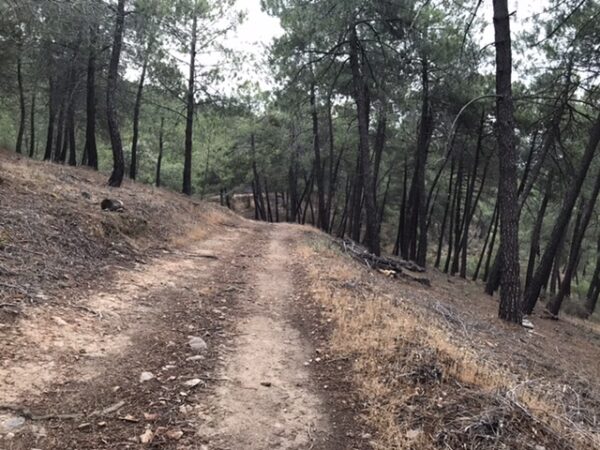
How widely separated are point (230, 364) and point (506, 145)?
7.61m

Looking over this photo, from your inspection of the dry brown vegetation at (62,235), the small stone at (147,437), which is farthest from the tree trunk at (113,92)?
the small stone at (147,437)

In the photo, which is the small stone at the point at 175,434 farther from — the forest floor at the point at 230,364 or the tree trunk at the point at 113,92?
the tree trunk at the point at 113,92

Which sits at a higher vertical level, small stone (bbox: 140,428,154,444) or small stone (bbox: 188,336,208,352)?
small stone (bbox: 188,336,208,352)

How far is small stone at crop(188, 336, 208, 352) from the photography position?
5047mm

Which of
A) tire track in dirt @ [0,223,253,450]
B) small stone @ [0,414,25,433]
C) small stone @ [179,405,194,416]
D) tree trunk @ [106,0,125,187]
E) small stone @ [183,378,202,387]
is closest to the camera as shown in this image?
small stone @ [0,414,25,433]

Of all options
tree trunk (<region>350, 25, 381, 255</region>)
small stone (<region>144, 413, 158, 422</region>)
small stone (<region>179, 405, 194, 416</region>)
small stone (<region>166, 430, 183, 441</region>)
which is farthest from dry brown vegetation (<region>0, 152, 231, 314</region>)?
tree trunk (<region>350, 25, 381, 255</region>)

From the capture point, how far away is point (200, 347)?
16.6 feet

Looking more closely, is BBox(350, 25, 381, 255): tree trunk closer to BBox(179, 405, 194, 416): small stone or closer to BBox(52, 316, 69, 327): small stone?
BBox(52, 316, 69, 327): small stone

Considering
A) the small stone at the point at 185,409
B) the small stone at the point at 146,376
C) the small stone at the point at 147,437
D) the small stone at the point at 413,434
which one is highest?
the small stone at the point at 413,434

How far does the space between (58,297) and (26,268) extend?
812mm

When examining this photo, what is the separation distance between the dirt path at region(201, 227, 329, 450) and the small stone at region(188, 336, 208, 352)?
1.09ft

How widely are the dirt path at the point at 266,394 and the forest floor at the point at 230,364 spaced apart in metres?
0.02

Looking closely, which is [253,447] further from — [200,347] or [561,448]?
[561,448]

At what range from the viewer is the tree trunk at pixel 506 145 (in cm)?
932
